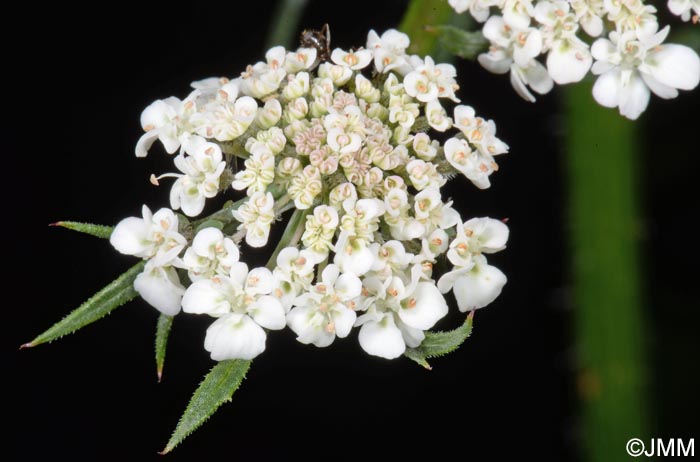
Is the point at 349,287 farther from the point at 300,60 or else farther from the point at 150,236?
the point at 300,60

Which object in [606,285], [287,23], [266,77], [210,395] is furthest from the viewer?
[606,285]

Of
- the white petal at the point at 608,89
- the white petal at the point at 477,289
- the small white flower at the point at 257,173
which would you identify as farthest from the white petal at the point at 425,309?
the white petal at the point at 608,89

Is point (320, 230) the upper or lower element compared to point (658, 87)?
lower

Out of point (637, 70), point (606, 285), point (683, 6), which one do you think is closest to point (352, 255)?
point (637, 70)

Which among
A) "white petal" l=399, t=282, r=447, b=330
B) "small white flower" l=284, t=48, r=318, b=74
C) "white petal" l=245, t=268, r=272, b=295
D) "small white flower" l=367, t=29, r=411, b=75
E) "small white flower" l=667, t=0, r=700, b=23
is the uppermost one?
"small white flower" l=667, t=0, r=700, b=23

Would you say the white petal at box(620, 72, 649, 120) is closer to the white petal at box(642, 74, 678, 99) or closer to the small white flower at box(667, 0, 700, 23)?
the white petal at box(642, 74, 678, 99)

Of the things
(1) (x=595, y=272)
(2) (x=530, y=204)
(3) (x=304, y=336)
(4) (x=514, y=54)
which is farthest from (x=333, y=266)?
(2) (x=530, y=204)

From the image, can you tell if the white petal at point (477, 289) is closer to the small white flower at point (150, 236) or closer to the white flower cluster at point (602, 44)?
the white flower cluster at point (602, 44)

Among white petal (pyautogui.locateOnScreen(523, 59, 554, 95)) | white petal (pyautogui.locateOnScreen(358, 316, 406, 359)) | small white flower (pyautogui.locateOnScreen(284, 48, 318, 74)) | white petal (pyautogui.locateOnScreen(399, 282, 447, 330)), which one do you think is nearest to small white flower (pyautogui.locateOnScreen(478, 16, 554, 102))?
white petal (pyautogui.locateOnScreen(523, 59, 554, 95))

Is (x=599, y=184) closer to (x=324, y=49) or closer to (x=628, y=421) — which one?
(x=628, y=421)
